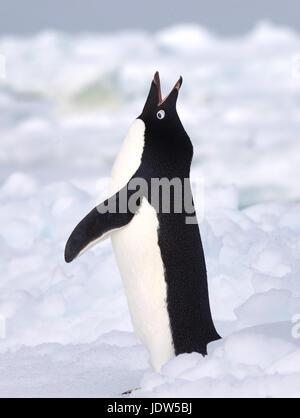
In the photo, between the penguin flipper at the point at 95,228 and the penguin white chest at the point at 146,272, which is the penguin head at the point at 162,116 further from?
the penguin flipper at the point at 95,228

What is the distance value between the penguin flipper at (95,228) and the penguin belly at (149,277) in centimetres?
5

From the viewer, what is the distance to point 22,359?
3.48 m

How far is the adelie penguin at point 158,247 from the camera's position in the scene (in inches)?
105

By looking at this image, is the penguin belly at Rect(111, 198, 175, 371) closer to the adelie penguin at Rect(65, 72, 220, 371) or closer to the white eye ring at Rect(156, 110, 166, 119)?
the adelie penguin at Rect(65, 72, 220, 371)

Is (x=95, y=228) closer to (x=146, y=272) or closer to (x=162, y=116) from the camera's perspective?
(x=146, y=272)

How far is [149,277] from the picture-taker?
8.82 feet

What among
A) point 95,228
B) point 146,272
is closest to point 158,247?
point 146,272

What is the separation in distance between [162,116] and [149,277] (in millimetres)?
563

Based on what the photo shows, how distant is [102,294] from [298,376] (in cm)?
228

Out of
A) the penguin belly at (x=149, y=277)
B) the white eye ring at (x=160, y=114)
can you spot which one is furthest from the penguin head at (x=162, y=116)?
the penguin belly at (x=149, y=277)

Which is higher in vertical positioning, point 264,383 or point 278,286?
point 278,286
